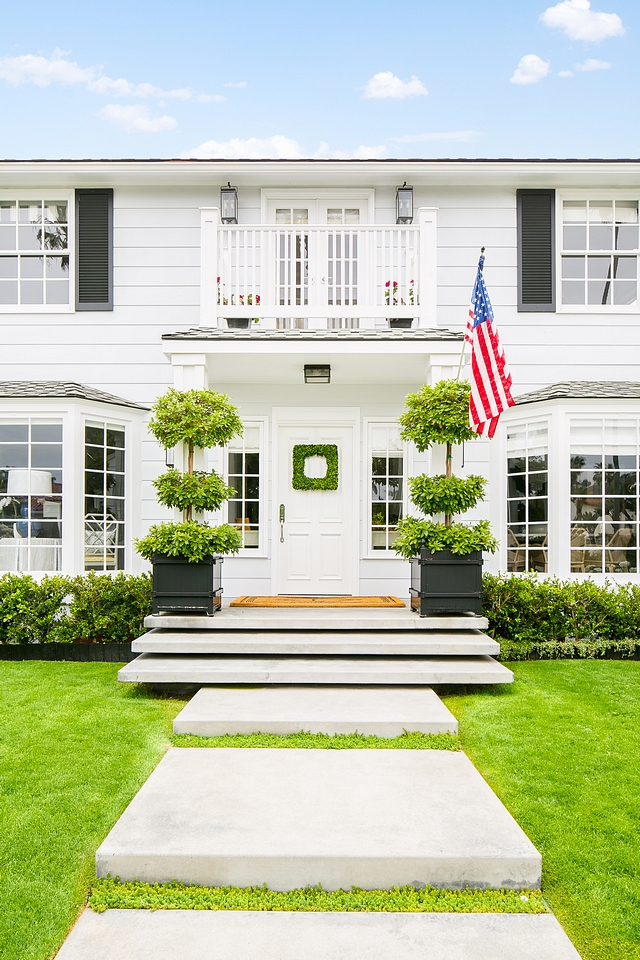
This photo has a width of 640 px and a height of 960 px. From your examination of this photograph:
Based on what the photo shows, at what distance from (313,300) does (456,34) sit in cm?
1189

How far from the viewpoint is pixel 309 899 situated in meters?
2.77

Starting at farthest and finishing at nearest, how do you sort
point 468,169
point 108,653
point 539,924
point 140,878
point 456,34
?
point 456,34
point 468,169
point 108,653
point 140,878
point 539,924

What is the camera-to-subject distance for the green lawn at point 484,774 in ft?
8.80

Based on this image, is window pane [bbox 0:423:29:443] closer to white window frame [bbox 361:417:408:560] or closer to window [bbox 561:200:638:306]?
white window frame [bbox 361:417:408:560]

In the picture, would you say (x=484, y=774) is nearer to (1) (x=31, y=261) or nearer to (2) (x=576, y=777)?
(2) (x=576, y=777)

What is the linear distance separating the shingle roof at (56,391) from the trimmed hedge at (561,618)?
4785mm

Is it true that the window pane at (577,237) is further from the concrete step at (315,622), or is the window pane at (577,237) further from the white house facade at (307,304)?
the concrete step at (315,622)

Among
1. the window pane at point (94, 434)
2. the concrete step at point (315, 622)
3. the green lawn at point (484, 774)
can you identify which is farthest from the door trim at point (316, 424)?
the green lawn at point (484, 774)

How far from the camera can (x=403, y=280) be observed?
7477 mm

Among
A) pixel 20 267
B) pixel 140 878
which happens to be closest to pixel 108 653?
pixel 140 878

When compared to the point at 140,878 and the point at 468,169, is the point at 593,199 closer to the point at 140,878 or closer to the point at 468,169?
the point at 468,169

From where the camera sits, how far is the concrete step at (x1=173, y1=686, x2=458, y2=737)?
4551mm

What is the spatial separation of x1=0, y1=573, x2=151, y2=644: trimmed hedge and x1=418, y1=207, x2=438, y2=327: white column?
13.5 feet

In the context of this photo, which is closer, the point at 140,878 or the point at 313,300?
the point at 140,878
